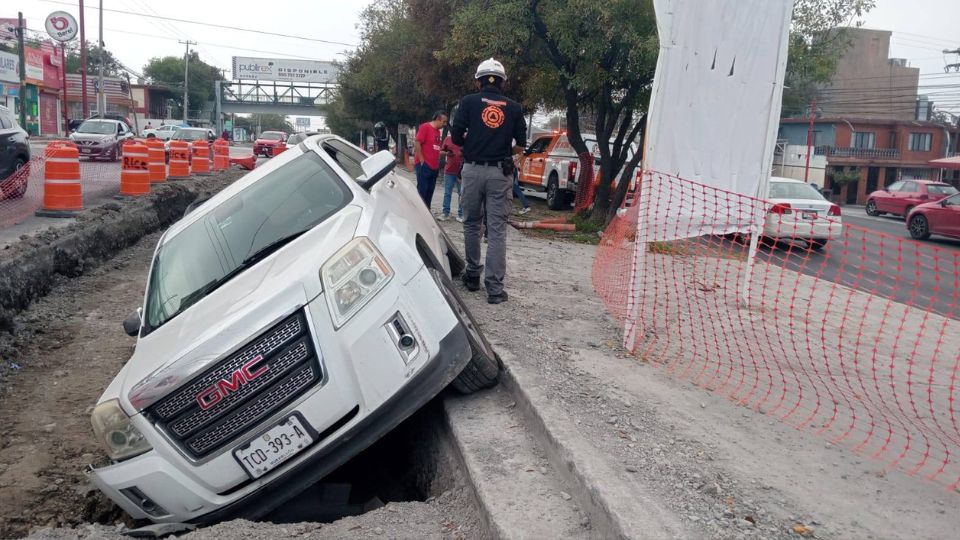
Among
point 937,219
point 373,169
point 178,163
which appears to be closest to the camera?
point 373,169

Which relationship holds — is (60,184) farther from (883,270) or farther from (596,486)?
(883,270)

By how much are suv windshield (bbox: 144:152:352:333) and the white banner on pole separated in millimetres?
2225

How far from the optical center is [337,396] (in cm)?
355

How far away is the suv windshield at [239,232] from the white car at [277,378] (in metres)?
0.19

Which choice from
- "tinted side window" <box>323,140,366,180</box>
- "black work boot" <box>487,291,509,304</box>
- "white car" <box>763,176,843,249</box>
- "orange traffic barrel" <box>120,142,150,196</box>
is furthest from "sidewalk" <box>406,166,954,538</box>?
"white car" <box>763,176,843,249</box>

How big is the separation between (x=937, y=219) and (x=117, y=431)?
2281 centimetres

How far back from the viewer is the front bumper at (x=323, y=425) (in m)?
3.52

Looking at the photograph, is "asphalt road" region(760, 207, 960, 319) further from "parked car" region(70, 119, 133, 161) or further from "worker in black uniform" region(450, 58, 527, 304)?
"parked car" region(70, 119, 133, 161)

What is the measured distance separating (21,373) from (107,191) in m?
9.97

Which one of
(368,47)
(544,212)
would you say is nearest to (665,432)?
(544,212)

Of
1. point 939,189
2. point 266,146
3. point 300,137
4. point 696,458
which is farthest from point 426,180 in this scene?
point 266,146

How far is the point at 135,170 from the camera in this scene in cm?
1282

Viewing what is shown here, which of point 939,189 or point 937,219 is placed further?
point 939,189

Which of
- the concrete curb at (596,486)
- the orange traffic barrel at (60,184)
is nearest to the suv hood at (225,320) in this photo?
the concrete curb at (596,486)
